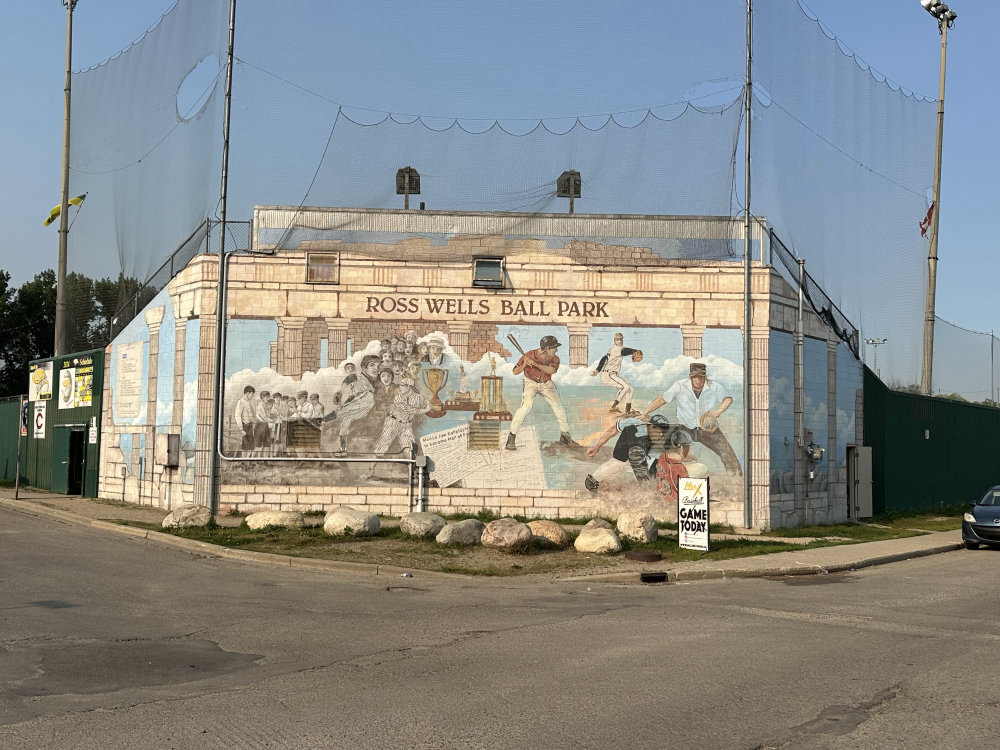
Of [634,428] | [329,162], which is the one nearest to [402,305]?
[329,162]

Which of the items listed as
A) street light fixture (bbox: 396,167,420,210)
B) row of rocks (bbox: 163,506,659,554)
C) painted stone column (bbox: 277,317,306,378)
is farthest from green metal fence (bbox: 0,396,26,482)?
street light fixture (bbox: 396,167,420,210)

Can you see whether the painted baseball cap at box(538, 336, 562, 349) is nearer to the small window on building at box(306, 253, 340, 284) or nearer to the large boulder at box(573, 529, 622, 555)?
the small window on building at box(306, 253, 340, 284)

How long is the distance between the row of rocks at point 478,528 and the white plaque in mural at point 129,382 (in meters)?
6.57

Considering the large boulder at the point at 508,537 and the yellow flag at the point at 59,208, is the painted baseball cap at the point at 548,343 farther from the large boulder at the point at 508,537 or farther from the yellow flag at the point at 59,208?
the yellow flag at the point at 59,208

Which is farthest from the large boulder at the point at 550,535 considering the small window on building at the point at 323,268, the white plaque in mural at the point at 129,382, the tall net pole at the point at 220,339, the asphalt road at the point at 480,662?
the white plaque in mural at the point at 129,382

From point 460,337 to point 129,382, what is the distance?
9.48 metres

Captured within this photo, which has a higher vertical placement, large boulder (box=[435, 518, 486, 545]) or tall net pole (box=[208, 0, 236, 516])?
tall net pole (box=[208, 0, 236, 516])

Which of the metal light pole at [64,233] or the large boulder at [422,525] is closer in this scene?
the large boulder at [422,525]

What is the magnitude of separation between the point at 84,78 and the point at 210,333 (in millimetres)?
12548

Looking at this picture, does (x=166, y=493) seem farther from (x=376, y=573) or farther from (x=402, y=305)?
(x=376, y=573)

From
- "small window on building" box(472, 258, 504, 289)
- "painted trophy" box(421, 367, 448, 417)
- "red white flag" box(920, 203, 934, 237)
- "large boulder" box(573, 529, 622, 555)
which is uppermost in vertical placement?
"red white flag" box(920, 203, 934, 237)

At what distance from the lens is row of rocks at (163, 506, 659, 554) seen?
55.2 feet

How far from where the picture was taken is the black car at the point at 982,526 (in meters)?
20.3

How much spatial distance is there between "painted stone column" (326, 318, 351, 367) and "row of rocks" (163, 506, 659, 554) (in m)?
4.09
